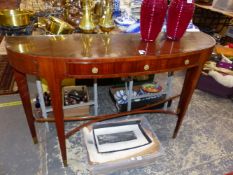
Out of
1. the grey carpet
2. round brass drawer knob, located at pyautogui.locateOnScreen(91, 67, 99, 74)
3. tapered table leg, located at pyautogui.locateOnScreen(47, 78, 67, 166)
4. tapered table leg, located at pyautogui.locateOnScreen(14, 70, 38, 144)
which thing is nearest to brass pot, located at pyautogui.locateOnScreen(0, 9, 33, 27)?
tapered table leg, located at pyautogui.locateOnScreen(14, 70, 38, 144)

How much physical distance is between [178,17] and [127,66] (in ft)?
1.41

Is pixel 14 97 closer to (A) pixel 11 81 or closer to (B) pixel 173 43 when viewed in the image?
(A) pixel 11 81

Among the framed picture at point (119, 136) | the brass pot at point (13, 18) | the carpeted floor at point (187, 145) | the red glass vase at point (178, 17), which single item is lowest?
the carpeted floor at point (187, 145)

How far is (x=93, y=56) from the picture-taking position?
0.93 metres

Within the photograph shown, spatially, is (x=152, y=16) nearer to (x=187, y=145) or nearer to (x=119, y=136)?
(x=119, y=136)

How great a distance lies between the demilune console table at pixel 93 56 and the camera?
922 millimetres

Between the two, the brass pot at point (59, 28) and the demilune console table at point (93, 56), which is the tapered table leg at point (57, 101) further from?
the brass pot at point (59, 28)

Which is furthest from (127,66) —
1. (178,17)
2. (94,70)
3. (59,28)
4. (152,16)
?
(59,28)

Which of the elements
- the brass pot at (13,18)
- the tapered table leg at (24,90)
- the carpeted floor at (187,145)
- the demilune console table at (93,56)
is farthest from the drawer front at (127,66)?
the carpeted floor at (187,145)

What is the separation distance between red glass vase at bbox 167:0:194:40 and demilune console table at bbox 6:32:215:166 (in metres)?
0.05

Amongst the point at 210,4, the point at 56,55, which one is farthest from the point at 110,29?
the point at 210,4

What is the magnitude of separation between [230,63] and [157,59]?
5.30ft

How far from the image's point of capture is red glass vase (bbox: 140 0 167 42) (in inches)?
40.8

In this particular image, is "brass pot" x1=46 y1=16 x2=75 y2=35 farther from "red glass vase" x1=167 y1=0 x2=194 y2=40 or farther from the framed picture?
the framed picture
